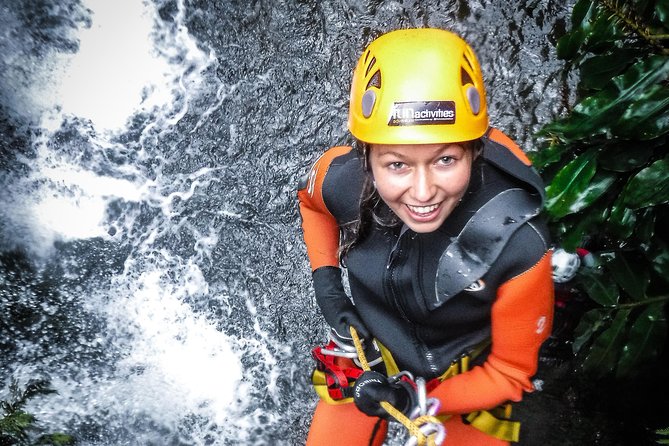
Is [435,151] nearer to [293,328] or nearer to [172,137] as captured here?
[293,328]

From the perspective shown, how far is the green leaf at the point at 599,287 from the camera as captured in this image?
2.56 metres

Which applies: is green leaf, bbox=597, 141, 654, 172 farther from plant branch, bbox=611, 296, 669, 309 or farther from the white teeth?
the white teeth

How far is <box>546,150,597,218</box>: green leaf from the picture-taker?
2.24 metres

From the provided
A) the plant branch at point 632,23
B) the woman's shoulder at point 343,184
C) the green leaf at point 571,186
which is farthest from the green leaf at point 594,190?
the woman's shoulder at point 343,184

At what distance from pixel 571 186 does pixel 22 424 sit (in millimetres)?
2742

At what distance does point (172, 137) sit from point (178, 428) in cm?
174

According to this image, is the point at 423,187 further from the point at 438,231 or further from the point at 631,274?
Answer: the point at 631,274

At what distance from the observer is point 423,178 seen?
1627 millimetres

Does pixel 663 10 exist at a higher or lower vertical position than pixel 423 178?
higher

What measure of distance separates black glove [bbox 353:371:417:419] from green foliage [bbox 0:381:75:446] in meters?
1.79

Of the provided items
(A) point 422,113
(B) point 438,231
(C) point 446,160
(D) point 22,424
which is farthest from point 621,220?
(D) point 22,424

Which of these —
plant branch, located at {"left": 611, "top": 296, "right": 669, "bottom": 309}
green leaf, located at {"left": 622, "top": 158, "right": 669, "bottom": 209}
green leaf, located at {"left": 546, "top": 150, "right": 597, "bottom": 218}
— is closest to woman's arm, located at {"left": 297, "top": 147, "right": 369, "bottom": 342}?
green leaf, located at {"left": 546, "top": 150, "right": 597, "bottom": 218}

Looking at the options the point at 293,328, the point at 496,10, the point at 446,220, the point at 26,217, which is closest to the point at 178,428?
the point at 293,328

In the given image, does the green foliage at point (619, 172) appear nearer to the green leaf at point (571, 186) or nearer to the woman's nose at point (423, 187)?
the green leaf at point (571, 186)
